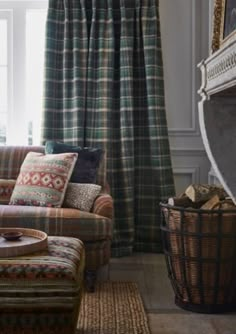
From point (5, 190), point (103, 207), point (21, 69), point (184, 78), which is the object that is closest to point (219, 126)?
point (103, 207)

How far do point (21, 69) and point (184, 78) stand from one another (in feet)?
4.26

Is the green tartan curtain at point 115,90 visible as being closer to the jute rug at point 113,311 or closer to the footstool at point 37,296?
the jute rug at point 113,311

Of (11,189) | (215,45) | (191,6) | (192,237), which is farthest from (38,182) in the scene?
(191,6)

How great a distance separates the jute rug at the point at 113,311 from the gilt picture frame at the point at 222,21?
1.35 meters

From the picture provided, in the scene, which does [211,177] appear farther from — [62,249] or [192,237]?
[62,249]

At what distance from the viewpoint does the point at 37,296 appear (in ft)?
5.90

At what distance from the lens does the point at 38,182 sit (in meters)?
3.05

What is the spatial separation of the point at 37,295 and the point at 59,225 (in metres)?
0.98

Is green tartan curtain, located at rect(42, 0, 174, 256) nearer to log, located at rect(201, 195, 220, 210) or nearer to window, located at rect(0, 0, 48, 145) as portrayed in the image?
window, located at rect(0, 0, 48, 145)

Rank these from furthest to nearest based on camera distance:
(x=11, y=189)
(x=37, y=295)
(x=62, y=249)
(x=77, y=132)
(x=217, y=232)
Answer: (x=77, y=132) < (x=11, y=189) < (x=217, y=232) < (x=62, y=249) < (x=37, y=295)

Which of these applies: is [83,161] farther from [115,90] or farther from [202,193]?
[202,193]

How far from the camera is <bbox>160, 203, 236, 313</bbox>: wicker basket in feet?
7.95

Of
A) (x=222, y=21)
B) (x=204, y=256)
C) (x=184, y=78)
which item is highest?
(x=222, y=21)

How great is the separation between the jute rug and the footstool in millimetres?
422
